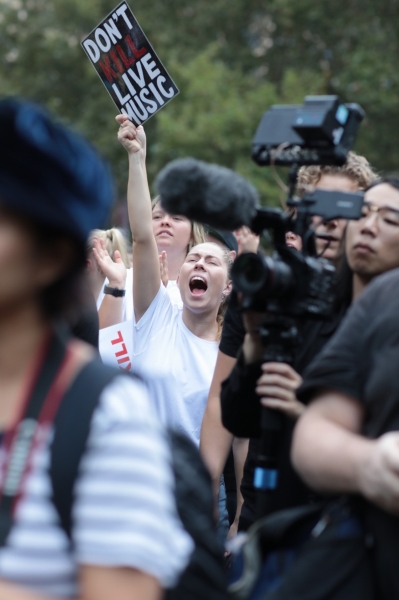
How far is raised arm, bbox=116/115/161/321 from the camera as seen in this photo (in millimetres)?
4496

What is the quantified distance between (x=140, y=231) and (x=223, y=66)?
22.4 metres

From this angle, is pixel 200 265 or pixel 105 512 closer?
pixel 105 512

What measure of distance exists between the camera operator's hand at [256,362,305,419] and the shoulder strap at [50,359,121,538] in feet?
4.28

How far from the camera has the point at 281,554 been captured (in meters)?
2.38

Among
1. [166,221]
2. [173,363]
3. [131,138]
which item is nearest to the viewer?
[173,363]

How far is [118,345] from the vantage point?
4922 mm

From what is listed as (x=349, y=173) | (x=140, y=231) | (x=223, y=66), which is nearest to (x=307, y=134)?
(x=349, y=173)

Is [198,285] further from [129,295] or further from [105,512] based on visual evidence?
[105,512]

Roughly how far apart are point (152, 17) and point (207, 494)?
94.9ft

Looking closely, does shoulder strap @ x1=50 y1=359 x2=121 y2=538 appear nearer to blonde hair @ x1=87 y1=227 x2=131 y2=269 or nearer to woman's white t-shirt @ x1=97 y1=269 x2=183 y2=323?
woman's white t-shirt @ x1=97 y1=269 x2=183 y2=323

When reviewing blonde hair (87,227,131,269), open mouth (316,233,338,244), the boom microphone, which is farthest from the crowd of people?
blonde hair (87,227,131,269)

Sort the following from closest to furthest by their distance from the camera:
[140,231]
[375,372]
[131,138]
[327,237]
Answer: [375,372] → [327,237] → [140,231] → [131,138]

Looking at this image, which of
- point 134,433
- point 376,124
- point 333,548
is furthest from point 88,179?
point 376,124

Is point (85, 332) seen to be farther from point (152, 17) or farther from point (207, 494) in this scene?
point (152, 17)
